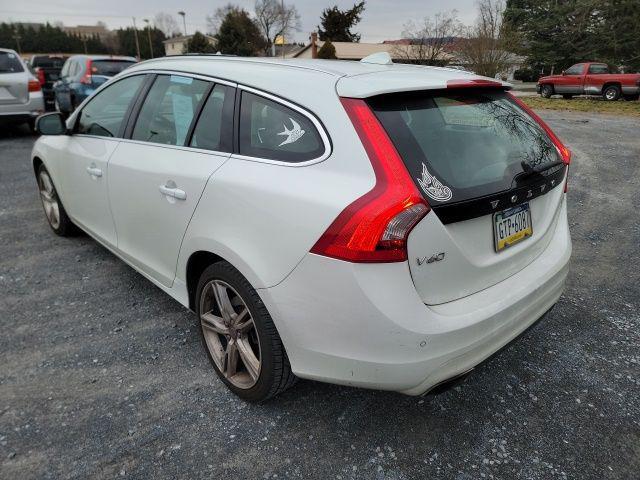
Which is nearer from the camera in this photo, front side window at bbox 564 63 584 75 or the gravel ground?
the gravel ground

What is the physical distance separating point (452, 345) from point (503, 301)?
36cm

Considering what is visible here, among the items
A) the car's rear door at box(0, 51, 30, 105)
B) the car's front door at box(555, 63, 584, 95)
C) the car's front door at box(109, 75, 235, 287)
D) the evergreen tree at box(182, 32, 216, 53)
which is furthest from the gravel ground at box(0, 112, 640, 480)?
the evergreen tree at box(182, 32, 216, 53)

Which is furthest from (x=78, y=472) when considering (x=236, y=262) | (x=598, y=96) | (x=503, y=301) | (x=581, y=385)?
(x=598, y=96)

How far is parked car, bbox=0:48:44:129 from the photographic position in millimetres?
9234

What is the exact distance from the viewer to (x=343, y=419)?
2.32 metres

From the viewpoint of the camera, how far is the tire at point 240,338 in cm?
209

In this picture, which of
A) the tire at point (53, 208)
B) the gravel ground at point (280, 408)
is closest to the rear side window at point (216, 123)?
the gravel ground at point (280, 408)

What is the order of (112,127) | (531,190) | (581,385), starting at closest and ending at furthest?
(531,190) → (581,385) → (112,127)

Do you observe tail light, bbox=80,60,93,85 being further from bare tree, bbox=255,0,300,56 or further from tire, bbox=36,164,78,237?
bare tree, bbox=255,0,300,56

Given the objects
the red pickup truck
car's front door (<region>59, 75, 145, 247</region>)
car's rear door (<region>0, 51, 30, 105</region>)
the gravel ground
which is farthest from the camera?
the red pickup truck

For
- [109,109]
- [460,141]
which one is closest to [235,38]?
[109,109]

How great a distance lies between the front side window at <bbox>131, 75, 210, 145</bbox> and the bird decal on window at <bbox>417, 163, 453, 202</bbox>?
1347 mm

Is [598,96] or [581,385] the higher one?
[598,96]

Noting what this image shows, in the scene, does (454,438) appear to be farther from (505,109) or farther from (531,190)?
(505,109)
